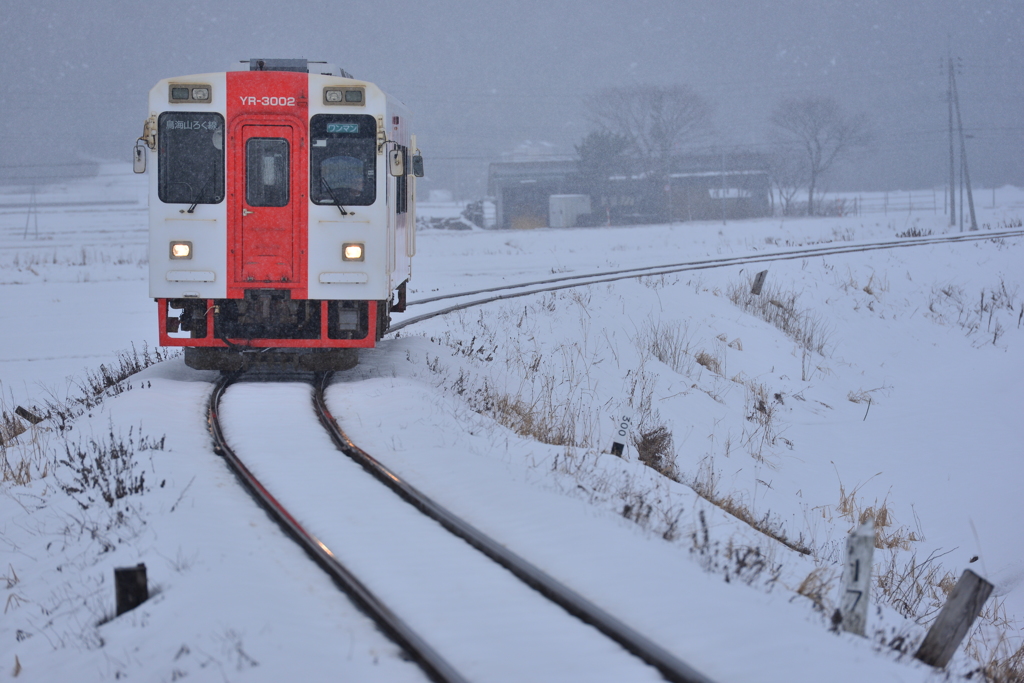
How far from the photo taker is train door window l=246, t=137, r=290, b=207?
11.3 meters

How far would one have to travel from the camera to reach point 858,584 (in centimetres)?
518

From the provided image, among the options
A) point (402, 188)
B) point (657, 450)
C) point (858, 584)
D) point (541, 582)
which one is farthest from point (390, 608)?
point (402, 188)

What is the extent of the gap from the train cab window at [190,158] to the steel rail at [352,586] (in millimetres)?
4084

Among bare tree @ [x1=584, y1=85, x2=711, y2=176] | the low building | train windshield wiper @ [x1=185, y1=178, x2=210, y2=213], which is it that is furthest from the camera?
bare tree @ [x1=584, y1=85, x2=711, y2=176]

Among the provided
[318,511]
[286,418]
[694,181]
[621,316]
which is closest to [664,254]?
[621,316]

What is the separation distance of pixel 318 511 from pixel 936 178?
13848 centimetres

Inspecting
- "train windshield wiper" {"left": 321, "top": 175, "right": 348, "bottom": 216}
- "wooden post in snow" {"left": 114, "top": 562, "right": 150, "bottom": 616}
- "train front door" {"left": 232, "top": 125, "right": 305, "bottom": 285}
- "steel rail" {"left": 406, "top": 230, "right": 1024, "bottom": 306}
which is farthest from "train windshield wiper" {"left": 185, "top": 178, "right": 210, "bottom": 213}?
"steel rail" {"left": 406, "top": 230, "right": 1024, "bottom": 306}

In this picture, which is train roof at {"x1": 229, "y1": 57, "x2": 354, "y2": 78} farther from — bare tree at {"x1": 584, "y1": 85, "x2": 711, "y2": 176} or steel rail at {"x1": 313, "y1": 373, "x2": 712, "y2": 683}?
bare tree at {"x1": 584, "y1": 85, "x2": 711, "y2": 176}

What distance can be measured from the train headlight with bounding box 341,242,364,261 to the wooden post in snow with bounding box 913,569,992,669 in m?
7.76

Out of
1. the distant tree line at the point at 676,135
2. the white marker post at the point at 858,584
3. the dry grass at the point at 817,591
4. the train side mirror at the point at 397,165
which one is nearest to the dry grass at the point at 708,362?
the train side mirror at the point at 397,165

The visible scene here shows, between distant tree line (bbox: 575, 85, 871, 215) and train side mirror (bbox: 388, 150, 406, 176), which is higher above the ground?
distant tree line (bbox: 575, 85, 871, 215)

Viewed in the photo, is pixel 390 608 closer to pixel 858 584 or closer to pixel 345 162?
pixel 858 584

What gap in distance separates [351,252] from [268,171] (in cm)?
132

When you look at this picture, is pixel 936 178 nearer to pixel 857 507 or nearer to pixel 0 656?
pixel 857 507
